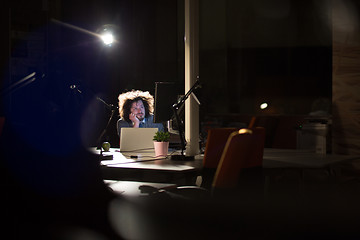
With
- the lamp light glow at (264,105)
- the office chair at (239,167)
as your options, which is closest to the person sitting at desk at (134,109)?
the office chair at (239,167)

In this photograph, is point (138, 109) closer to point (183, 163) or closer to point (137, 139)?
point (137, 139)

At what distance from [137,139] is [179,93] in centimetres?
53

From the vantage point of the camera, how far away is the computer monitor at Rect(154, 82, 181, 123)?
3.63 meters

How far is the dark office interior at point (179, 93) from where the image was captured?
67.4 inches

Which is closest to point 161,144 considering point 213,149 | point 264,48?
point 213,149

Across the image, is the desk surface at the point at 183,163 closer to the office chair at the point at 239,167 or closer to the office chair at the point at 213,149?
the office chair at the point at 213,149

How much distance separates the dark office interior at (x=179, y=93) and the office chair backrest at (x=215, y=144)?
0.35 m

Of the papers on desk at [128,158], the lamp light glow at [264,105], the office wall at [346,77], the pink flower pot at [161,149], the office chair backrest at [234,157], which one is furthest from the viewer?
the lamp light glow at [264,105]

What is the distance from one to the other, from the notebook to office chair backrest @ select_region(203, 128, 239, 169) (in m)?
1.19

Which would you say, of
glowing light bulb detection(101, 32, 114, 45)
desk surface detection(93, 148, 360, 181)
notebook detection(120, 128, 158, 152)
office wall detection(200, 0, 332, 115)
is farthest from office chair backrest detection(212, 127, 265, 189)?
office wall detection(200, 0, 332, 115)

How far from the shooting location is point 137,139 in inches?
149

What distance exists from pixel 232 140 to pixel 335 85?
443cm

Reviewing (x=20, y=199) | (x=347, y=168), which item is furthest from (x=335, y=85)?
(x=20, y=199)

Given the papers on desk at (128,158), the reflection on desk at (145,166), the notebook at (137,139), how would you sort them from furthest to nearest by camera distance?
the notebook at (137,139), the papers on desk at (128,158), the reflection on desk at (145,166)
